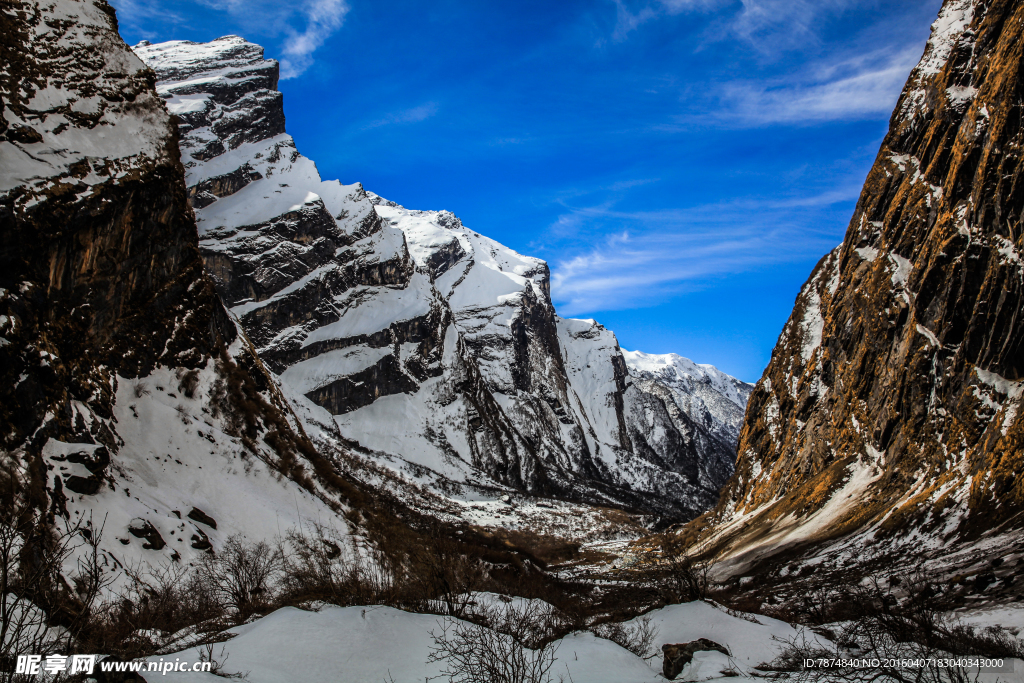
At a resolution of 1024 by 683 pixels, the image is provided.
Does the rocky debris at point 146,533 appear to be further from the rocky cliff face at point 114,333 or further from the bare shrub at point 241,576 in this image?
the bare shrub at point 241,576

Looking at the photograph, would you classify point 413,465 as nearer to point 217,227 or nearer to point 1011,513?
point 217,227

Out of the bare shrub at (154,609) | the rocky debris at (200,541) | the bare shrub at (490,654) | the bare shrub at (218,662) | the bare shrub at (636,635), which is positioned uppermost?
the rocky debris at (200,541)

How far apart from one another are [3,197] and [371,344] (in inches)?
5718

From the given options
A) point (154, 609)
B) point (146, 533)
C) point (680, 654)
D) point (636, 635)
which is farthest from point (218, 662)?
point (146, 533)

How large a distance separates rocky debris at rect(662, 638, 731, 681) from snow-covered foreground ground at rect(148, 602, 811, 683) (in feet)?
0.79

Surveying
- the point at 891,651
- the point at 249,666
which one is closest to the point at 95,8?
the point at 249,666

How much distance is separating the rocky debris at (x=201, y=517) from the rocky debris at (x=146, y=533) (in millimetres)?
5510

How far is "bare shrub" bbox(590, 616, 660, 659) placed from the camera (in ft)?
76.7

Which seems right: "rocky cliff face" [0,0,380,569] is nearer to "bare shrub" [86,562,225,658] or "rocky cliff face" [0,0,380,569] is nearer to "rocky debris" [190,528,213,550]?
"rocky debris" [190,528,213,550]

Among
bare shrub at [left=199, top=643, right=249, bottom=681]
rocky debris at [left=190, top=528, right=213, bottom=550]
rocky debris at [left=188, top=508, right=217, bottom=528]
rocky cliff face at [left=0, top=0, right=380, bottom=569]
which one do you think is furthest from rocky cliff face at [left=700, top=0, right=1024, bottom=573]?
rocky cliff face at [left=0, top=0, right=380, bottom=569]

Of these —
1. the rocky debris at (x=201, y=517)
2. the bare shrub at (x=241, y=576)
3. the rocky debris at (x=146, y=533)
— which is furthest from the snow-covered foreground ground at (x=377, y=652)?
the rocky debris at (x=201, y=517)

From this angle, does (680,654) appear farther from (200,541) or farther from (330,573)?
(200,541)

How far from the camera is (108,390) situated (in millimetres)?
41969

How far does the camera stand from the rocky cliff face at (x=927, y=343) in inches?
1505
